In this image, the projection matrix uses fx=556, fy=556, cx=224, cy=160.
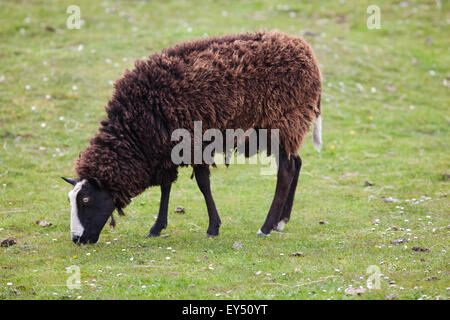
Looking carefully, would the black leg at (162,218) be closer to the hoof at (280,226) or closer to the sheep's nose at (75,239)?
the sheep's nose at (75,239)

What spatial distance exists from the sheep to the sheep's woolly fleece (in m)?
0.01

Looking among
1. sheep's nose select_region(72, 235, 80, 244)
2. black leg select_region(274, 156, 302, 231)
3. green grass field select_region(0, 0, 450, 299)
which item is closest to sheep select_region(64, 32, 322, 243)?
sheep's nose select_region(72, 235, 80, 244)

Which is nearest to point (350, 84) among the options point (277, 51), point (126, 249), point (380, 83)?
point (380, 83)

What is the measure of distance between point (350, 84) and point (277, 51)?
8.47 meters

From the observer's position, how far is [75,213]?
7738mm

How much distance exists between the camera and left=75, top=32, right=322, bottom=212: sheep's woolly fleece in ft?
26.4

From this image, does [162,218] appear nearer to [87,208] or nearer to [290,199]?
[87,208]

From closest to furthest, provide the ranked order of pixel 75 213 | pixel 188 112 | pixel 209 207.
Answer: pixel 75 213
pixel 188 112
pixel 209 207

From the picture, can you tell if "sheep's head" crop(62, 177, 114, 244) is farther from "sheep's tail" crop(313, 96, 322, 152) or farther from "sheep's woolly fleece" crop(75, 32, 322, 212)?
"sheep's tail" crop(313, 96, 322, 152)

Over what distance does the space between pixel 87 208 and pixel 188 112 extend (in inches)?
77.9

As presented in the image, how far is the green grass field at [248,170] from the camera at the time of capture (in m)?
6.91

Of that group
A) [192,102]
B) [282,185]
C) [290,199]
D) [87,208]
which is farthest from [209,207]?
[87,208]

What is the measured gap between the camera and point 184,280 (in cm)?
677
